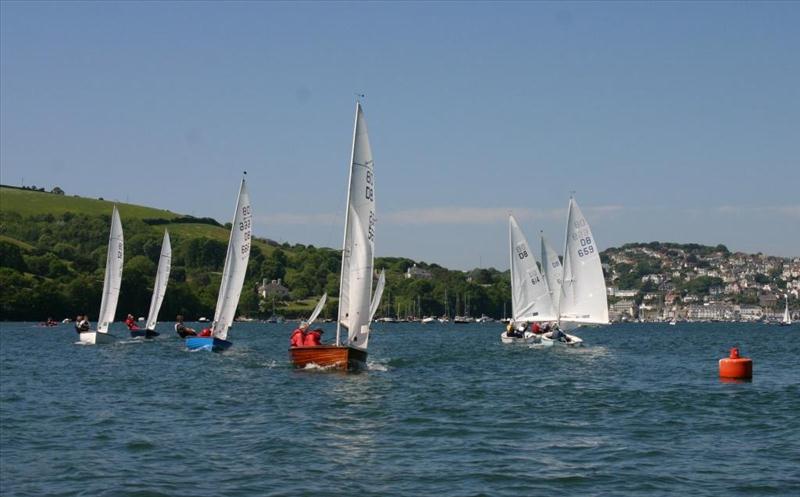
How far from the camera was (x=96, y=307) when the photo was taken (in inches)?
6506

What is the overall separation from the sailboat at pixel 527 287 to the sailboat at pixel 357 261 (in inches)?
1460

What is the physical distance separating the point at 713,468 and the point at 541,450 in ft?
12.9

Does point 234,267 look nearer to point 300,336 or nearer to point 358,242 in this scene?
point 300,336

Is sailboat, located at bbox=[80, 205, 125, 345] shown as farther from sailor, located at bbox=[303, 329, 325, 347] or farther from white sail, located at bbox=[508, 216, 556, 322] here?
sailor, located at bbox=[303, 329, 325, 347]

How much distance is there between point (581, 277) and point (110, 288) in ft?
99.7

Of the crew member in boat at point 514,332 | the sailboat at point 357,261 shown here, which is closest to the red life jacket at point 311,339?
the sailboat at point 357,261

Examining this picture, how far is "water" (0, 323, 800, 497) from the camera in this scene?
70.6ft

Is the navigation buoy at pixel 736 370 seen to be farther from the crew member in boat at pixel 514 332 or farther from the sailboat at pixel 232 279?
the crew member in boat at pixel 514 332

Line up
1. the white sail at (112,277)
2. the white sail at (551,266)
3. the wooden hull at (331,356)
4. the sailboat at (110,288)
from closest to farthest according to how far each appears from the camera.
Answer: the wooden hull at (331,356), the sailboat at (110,288), the white sail at (112,277), the white sail at (551,266)

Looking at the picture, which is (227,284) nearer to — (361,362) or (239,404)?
(361,362)

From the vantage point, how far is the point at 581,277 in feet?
247

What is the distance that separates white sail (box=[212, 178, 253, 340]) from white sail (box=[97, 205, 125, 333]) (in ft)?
45.6

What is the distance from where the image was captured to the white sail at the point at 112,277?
244 feet

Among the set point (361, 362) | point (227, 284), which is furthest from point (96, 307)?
point (361, 362)
